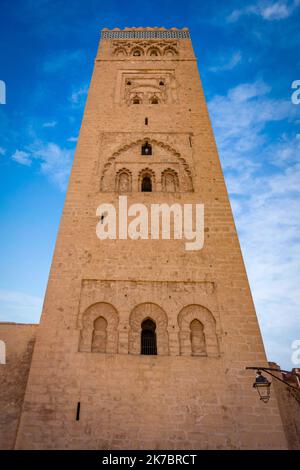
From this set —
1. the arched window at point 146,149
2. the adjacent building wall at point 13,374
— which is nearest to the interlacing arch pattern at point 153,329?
the adjacent building wall at point 13,374

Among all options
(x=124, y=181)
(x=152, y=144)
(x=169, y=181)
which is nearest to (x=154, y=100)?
(x=152, y=144)

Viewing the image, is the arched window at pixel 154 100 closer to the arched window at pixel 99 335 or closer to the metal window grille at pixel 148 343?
the arched window at pixel 99 335

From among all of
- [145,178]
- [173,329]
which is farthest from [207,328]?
[145,178]

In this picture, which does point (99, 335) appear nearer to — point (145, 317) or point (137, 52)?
point (145, 317)

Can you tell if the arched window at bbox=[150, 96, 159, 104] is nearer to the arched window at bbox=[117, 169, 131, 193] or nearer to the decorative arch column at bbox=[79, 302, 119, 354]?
the arched window at bbox=[117, 169, 131, 193]

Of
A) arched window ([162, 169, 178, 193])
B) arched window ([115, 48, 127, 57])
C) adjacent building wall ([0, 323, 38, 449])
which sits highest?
arched window ([115, 48, 127, 57])

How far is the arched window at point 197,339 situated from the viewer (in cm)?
668

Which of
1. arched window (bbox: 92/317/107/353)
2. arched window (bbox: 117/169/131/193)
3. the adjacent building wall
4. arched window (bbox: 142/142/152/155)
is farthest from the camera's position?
arched window (bbox: 142/142/152/155)

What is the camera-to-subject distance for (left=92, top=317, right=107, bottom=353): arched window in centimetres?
A: 677

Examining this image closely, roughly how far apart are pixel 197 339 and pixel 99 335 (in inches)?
82.5

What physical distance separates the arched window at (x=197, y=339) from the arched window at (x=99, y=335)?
6.14 feet

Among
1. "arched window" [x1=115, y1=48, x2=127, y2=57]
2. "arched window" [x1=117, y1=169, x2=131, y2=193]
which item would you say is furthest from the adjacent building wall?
"arched window" [x1=115, y1=48, x2=127, y2=57]

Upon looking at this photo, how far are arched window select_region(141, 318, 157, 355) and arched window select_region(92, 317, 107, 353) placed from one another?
0.84m

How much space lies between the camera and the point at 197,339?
685 centimetres
